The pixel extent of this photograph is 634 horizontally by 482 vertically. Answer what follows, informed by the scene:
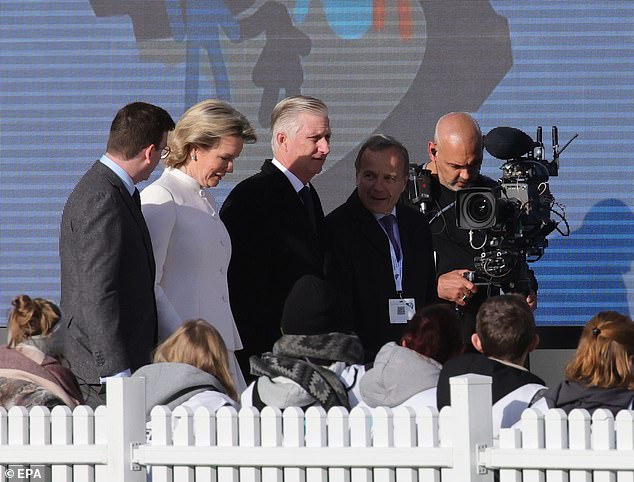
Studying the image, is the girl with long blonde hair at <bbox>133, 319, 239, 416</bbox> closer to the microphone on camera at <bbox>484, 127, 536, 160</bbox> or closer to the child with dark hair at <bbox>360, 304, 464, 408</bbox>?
the child with dark hair at <bbox>360, 304, 464, 408</bbox>

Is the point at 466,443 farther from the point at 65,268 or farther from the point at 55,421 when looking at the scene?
the point at 65,268

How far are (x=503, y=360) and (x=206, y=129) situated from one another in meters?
1.21

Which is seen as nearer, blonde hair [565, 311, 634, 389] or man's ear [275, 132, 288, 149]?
blonde hair [565, 311, 634, 389]

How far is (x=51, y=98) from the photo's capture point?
704cm

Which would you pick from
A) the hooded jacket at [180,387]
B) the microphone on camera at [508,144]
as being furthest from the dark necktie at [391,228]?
the hooded jacket at [180,387]

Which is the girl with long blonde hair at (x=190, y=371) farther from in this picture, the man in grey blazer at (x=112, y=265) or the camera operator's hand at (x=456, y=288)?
the camera operator's hand at (x=456, y=288)

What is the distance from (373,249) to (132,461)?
1.68m

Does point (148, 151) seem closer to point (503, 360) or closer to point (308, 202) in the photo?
point (308, 202)

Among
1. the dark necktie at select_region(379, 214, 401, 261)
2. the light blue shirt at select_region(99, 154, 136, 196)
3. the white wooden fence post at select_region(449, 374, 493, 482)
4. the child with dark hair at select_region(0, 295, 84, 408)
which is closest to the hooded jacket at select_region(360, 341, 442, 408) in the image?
the white wooden fence post at select_region(449, 374, 493, 482)

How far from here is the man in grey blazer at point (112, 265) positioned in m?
4.25

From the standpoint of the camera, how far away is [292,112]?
4961 millimetres

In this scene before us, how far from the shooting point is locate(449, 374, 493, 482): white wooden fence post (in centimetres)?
349

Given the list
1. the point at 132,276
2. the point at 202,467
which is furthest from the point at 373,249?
the point at 202,467

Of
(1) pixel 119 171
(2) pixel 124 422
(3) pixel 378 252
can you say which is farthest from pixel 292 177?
(2) pixel 124 422
